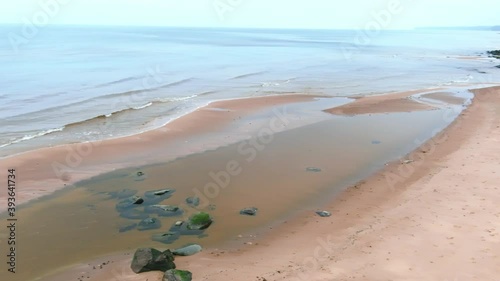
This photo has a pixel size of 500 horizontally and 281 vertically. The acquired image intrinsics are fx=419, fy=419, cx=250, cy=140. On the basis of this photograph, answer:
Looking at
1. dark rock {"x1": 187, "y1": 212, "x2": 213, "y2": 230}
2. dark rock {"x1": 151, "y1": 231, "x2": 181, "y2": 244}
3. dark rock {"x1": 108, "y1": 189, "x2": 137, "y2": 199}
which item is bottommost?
dark rock {"x1": 151, "y1": 231, "x2": 181, "y2": 244}

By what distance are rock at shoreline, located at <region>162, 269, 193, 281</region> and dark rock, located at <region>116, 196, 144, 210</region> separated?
4.20 metres

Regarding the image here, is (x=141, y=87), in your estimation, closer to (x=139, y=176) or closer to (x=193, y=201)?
(x=139, y=176)

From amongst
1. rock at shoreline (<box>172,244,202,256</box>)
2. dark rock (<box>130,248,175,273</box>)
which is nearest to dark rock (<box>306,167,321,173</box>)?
rock at shoreline (<box>172,244,202,256</box>)

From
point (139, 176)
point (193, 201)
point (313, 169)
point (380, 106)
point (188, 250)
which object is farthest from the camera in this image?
point (380, 106)

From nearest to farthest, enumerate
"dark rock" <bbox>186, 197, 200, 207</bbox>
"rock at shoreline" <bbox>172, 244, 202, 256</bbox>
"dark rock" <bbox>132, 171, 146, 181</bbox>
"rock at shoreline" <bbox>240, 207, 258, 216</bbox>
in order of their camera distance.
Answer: "rock at shoreline" <bbox>172, 244, 202, 256</bbox> < "rock at shoreline" <bbox>240, 207, 258, 216</bbox> < "dark rock" <bbox>186, 197, 200, 207</bbox> < "dark rock" <bbox>132, 171, 146, 181</bbox>

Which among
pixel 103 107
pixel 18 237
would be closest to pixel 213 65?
pixel 103 107

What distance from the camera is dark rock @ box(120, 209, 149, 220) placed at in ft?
37.2

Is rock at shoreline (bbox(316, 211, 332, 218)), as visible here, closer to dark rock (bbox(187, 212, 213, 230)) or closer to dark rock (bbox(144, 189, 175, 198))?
dark rock (bbox(187, 212, 213, 230))

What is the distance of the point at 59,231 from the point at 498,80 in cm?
4561

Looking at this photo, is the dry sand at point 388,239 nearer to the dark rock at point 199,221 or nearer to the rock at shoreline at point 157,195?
the dark rock at point 199,221

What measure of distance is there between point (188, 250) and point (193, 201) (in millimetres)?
2796

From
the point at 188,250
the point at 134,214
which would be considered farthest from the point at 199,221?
the point at 134,214

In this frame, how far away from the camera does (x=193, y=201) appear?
12.3m

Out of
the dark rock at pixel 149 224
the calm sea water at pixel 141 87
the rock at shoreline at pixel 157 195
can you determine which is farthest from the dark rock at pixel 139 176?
the calm sea water at pixel 141 87
